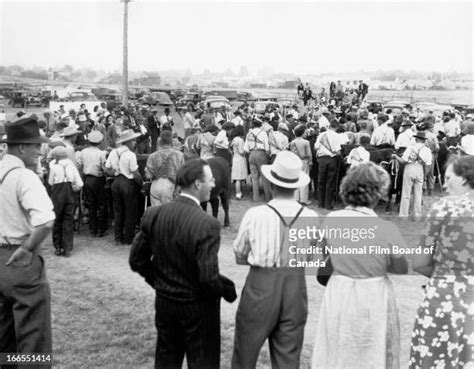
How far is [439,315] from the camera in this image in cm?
366

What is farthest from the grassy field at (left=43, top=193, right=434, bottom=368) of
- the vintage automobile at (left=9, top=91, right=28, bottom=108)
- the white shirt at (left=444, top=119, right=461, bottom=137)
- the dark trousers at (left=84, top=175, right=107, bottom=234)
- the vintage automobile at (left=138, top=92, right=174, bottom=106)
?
the vintage automobile at (left=9, top=91, right=28, bottom=108)

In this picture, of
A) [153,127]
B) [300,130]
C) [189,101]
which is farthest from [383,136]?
[189,101]

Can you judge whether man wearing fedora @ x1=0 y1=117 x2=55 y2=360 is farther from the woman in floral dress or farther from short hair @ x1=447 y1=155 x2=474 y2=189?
short hair @ x1=447 y1=155 x2=474 y2=189

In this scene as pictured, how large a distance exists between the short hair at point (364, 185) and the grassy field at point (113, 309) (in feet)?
5.60

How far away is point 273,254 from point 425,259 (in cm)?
102

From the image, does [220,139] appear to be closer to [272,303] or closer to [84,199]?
[84,199]

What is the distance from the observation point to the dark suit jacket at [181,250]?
3541 mm

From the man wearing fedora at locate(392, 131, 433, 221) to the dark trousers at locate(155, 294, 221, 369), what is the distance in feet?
20.5

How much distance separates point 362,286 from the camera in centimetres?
358

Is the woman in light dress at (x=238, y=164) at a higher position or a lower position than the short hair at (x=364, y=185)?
lower

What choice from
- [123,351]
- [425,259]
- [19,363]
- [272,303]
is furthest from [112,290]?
[425,259]

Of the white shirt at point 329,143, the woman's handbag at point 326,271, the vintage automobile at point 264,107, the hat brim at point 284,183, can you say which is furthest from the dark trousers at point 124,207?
the vintage automobile at point 264,107

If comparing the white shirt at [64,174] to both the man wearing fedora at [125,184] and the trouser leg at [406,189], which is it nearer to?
the man wearing fedora at [125,184]

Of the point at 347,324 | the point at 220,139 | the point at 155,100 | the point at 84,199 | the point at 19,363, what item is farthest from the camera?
the point at 155,100
